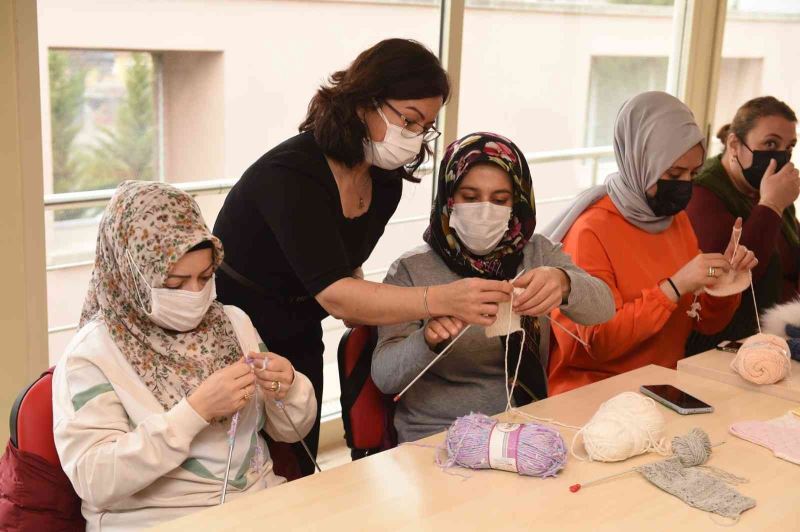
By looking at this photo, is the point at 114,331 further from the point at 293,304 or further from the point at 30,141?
the point at 30,141

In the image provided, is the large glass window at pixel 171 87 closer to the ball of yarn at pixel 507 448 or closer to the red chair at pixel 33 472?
the red chair at pixel 33 472

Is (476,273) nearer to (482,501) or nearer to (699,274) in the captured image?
(699,274)

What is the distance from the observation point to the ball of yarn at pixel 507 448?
5.54ft

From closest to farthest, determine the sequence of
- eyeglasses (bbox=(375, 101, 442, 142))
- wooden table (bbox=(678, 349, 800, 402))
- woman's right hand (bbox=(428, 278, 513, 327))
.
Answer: woman's right hand (bbox=(428, 278, 513, 327))
eyeglasses (bbox=(375, 101, 442, 142))
wooden table (bbox=(678, 349, 800, 402))

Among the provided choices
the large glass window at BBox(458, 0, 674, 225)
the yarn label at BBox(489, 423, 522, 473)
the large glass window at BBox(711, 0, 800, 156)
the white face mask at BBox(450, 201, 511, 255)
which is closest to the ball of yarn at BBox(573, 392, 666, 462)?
the yarn label at BBox(489, 423, 522, 473)

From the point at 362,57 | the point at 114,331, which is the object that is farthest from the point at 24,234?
the point at 362,57

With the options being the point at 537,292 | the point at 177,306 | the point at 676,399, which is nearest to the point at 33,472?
the point at 177,306

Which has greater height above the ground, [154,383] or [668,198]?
[668,198]

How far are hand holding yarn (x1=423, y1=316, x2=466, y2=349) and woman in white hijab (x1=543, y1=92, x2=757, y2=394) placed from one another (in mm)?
576

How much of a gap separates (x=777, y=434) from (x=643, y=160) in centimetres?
107

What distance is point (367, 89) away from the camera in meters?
2.03

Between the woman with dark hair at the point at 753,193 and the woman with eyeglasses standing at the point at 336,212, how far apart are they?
4.59ft

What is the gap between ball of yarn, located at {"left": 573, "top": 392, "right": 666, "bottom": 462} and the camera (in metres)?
1.75

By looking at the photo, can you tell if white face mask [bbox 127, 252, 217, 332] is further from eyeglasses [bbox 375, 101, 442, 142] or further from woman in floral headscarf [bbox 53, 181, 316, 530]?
eyeglasses [bbox 375, 101, 442, 142]
